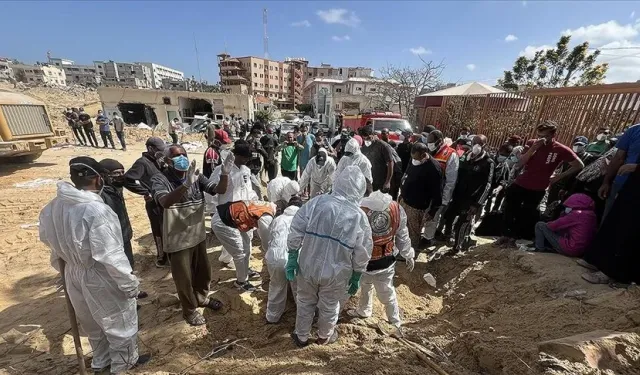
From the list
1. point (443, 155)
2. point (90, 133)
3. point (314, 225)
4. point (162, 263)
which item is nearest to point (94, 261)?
point (314, 225)

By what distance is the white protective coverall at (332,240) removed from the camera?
229cm

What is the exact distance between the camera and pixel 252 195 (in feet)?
11.6

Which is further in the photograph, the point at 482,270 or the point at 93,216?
the point at 482,270

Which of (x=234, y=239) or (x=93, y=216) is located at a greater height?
(x=93, y=216)

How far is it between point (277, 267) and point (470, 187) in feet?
10.3

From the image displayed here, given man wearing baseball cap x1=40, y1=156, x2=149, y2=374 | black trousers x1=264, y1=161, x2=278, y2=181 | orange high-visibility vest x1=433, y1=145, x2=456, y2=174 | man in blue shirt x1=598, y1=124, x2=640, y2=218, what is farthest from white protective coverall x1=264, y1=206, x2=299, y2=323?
black trousers x1=264, y1=161, x2=278, y2=181

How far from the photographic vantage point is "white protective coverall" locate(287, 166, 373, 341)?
2.29 meters

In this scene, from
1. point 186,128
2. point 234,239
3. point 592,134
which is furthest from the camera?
point 186,128

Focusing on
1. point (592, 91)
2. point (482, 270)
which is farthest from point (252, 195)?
point (592, 91)

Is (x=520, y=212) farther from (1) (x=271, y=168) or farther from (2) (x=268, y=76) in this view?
(2) (x=268, y=76)

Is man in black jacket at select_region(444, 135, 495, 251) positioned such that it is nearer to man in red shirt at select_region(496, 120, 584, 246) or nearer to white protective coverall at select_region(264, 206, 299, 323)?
man in red shirt at select_region(496, 120, 584, 246)

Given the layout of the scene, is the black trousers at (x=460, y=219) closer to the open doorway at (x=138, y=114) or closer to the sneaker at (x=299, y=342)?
the sneaker at (x=299, y=342)

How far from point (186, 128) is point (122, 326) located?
22467mm

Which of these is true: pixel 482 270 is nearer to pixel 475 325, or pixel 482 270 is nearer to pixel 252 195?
pixel 475 325
